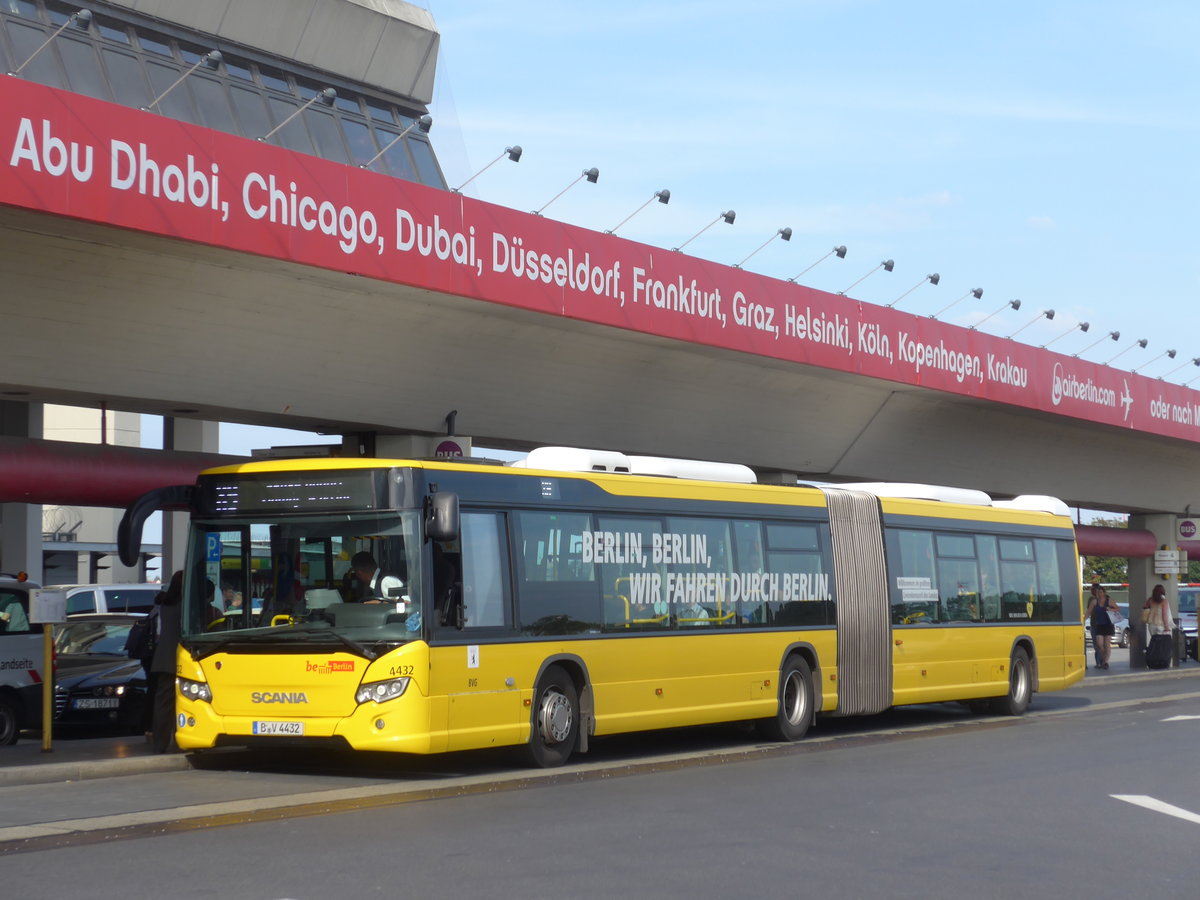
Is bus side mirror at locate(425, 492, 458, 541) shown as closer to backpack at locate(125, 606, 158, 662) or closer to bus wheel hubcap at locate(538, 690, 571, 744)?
bus wheel hubcap at locate(538, 690, 571, 744)

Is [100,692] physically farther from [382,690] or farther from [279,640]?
[382,690]

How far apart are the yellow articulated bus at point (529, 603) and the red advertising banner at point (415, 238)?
3116 millimetres

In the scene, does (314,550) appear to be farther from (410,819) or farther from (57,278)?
(57,278)

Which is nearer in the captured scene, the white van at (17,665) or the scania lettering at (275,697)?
the scania lettering at (275,697)

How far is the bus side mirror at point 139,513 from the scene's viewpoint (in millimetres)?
12641

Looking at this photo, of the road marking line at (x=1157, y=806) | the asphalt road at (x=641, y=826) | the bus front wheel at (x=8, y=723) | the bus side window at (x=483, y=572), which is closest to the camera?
the asphalt road at (x=641, y=826)

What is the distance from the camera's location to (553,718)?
14.0 meters

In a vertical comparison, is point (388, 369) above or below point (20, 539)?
above

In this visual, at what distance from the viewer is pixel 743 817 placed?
34.8 ft

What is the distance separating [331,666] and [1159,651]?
27.9 meters

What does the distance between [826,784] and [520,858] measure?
460 centimetres

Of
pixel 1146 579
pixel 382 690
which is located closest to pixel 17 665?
pixel 382 690

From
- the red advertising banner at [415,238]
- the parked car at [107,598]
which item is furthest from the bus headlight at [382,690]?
the parked car at [107,598]

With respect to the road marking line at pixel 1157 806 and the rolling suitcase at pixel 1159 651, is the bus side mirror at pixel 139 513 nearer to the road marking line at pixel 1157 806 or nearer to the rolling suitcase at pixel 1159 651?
the road marking line at pixel 1157 806
